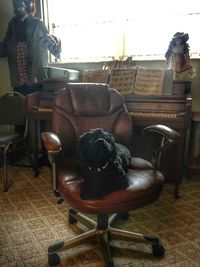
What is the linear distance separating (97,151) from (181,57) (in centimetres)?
168

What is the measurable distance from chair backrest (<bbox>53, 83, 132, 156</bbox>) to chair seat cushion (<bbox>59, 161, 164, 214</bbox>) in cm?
39

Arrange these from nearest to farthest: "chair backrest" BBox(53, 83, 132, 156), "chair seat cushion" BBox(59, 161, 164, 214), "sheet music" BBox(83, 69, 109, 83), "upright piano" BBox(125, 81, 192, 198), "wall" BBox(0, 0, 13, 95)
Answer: "chair seat cushion" BBox(59, 161, 164, 214), "chair backrest" BBox(53, 83, 132, 156), "upright piano" BBox(125, 81, 192, 198), "sheet music" BBox(83, 69, 109, 83), "wall" BBox(0, 0, 13, 95)

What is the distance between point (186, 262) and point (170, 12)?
2513 millimetres

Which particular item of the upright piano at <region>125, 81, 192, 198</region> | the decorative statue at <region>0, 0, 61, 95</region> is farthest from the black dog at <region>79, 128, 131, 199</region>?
the decorative statue at <region>0, 0, 61, 95</region>

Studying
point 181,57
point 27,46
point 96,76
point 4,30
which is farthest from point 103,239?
point 4,30

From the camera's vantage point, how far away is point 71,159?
1.76m

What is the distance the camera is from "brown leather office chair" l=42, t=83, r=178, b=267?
4.49 ft

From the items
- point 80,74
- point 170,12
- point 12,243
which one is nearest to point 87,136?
point 12,243

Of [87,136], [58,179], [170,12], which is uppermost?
[170,12]

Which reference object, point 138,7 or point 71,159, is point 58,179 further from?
point 138,7

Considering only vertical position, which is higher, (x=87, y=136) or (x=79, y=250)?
(x=87, y=136)

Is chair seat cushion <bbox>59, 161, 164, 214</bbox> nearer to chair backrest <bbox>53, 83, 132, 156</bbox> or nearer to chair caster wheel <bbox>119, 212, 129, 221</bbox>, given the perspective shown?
chair backrest <bbox>53, 83, 132, 156</bbox>

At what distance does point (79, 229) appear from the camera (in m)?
1.94

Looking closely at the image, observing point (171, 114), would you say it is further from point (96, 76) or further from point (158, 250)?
point (158, 250)
